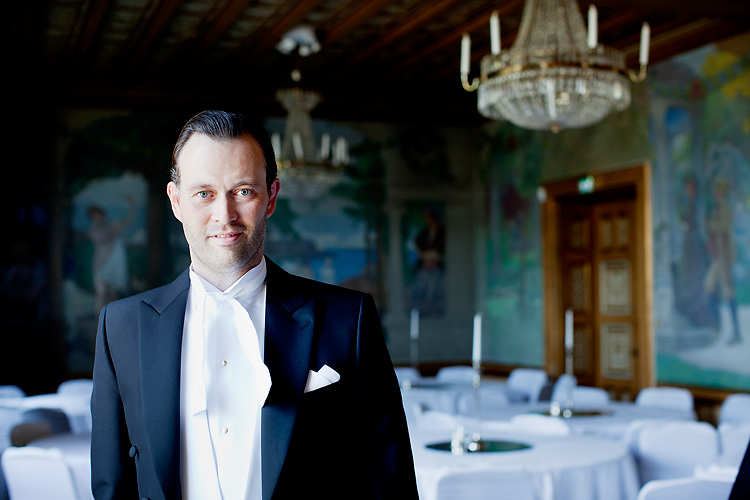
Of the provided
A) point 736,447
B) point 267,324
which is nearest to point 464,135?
point 736,447

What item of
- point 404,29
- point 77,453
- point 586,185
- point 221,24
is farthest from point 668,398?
point 221,24

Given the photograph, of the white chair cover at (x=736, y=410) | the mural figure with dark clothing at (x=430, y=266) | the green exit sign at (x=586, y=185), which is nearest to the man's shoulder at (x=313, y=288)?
the white chair cover at (x=736, y=410)

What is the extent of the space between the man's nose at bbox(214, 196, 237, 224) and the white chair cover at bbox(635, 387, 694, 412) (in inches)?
267

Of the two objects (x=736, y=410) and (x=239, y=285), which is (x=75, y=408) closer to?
(x=736, y=410)

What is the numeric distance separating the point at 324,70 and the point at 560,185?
353 centimetres

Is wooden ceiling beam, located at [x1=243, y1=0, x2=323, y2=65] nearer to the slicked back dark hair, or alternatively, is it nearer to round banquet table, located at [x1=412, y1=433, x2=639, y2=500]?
round banquet table, located at [x1=412, y1=433, x2=639, y2=500]

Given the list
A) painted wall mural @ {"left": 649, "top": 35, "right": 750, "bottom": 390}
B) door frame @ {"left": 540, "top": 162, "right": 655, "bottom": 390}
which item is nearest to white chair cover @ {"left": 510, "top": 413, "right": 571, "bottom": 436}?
painted wall mural @ {"left": 649, "top": 35, "right": 750, "bottom": 390}

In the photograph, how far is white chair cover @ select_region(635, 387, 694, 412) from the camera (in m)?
7.62

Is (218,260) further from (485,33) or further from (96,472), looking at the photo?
(485,33)

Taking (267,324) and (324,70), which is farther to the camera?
(324,70)

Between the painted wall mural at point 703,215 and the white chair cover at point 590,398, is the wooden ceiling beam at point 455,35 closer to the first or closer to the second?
the painted wall mural at point 703,215

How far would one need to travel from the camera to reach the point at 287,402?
1585mm

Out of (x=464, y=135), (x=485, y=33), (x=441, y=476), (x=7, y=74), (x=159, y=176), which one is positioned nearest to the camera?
(x=441, y=476)

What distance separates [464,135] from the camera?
13789 millimetres
